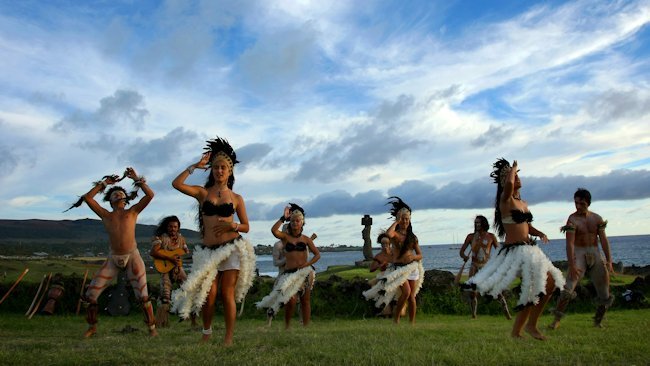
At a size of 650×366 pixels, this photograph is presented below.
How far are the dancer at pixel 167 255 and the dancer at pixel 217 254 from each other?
3827 mm

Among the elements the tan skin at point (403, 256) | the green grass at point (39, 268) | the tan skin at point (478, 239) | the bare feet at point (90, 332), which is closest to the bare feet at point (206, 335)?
the bare feet at point (90, 332)

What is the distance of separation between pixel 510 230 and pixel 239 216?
379 cm

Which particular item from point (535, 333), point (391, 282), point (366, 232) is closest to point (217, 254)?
point (535, 333)

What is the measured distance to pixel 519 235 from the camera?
7789 millimetres

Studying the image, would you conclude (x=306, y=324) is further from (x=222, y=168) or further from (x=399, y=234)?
(x=222, y=168)

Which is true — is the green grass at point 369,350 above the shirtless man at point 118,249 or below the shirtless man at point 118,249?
below

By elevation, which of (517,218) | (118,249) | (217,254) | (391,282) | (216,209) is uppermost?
(216,209)

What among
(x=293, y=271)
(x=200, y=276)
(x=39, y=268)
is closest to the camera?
(x=200, y=276)

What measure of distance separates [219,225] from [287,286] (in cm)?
329

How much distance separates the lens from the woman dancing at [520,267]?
7.41 m

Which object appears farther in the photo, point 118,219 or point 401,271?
point 401,271

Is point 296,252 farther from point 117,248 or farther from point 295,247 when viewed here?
point 117,248

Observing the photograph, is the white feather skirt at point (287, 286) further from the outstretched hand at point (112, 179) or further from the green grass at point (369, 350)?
the outstretched hand at point (112, 179)

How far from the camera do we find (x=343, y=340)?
24.1ft
